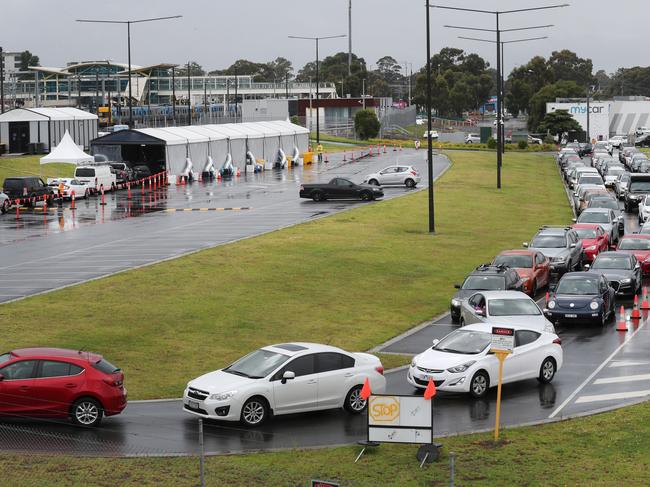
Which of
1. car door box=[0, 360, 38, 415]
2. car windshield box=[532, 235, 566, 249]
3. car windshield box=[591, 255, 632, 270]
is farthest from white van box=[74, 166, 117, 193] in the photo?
car door box=[0, 360, 38, 415]

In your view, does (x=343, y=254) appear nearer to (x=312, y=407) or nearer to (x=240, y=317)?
(x=240, y=317)

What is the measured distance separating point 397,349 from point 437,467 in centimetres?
960

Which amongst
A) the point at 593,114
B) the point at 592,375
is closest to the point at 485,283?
the point at 592,375

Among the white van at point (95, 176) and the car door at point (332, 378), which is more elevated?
the white van at point (95, 176)

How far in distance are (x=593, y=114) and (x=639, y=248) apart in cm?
11963

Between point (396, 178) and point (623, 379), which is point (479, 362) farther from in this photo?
point (396, 178)

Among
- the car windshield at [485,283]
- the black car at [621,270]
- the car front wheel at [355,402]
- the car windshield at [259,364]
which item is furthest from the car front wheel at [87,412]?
the black car at [621,270]

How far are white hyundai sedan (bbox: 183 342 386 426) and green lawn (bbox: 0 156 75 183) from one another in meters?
52.8

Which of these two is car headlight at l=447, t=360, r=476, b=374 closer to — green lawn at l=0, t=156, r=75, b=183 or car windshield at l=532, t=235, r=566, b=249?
car windshield at l=532, t=235, r=566, b=249

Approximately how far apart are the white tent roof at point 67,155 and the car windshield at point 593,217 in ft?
131

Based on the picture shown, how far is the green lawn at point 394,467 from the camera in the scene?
1593 cm

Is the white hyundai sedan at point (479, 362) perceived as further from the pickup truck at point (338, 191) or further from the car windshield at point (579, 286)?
the pickup truck at point (338, 191)

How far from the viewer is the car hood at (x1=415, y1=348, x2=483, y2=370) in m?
21.7

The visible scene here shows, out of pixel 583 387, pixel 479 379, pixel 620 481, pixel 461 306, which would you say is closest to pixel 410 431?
pixel 620 481
